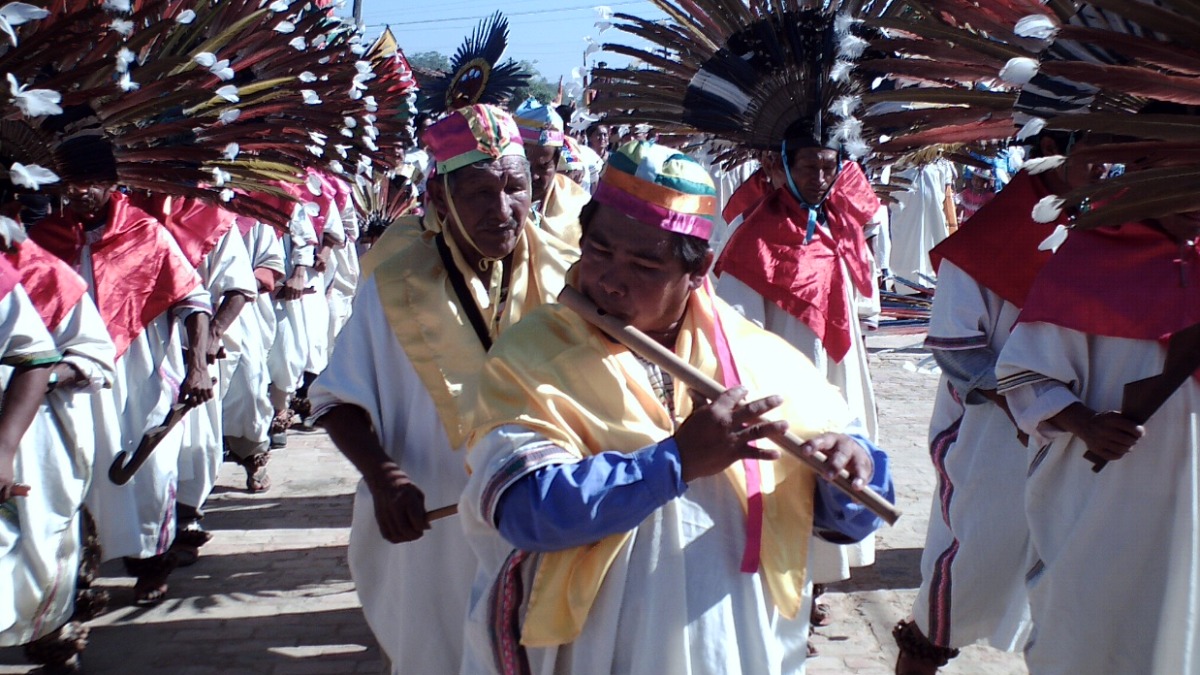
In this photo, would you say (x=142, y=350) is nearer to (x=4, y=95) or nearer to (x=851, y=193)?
(x=4, y=95)

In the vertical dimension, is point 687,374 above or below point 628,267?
below

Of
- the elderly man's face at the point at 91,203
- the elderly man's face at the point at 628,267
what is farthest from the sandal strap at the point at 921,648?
the elderly man's face at the point at 91,203

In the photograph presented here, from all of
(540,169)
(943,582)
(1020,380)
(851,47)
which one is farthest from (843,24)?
(943,582)

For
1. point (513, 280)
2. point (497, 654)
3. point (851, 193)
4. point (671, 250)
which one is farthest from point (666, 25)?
point (497, 654)

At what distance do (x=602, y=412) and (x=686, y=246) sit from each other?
0.36 metres

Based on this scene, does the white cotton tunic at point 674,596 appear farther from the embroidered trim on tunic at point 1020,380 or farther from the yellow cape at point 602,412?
the embroidered trim on tunic at point 1020,380

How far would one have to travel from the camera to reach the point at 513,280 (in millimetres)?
3602

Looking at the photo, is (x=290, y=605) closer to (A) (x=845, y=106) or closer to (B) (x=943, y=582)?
(B) (x=943, y=582)

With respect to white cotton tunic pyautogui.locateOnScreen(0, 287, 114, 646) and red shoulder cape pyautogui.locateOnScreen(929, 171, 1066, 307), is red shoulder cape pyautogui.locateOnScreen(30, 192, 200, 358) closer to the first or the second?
white cotton tunic pyautogui.locateOnScreen(0, 287, 114, 646)

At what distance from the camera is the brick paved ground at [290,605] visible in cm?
510

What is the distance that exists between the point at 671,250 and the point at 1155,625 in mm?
1846

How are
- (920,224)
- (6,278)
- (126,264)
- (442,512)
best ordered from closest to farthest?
1. (442,512)
2. (6,278)
3. (126,264)
4. (920,224)

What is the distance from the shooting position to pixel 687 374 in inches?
91.4

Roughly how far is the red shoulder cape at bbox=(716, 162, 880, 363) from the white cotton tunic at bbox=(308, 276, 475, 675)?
6.52 ft
